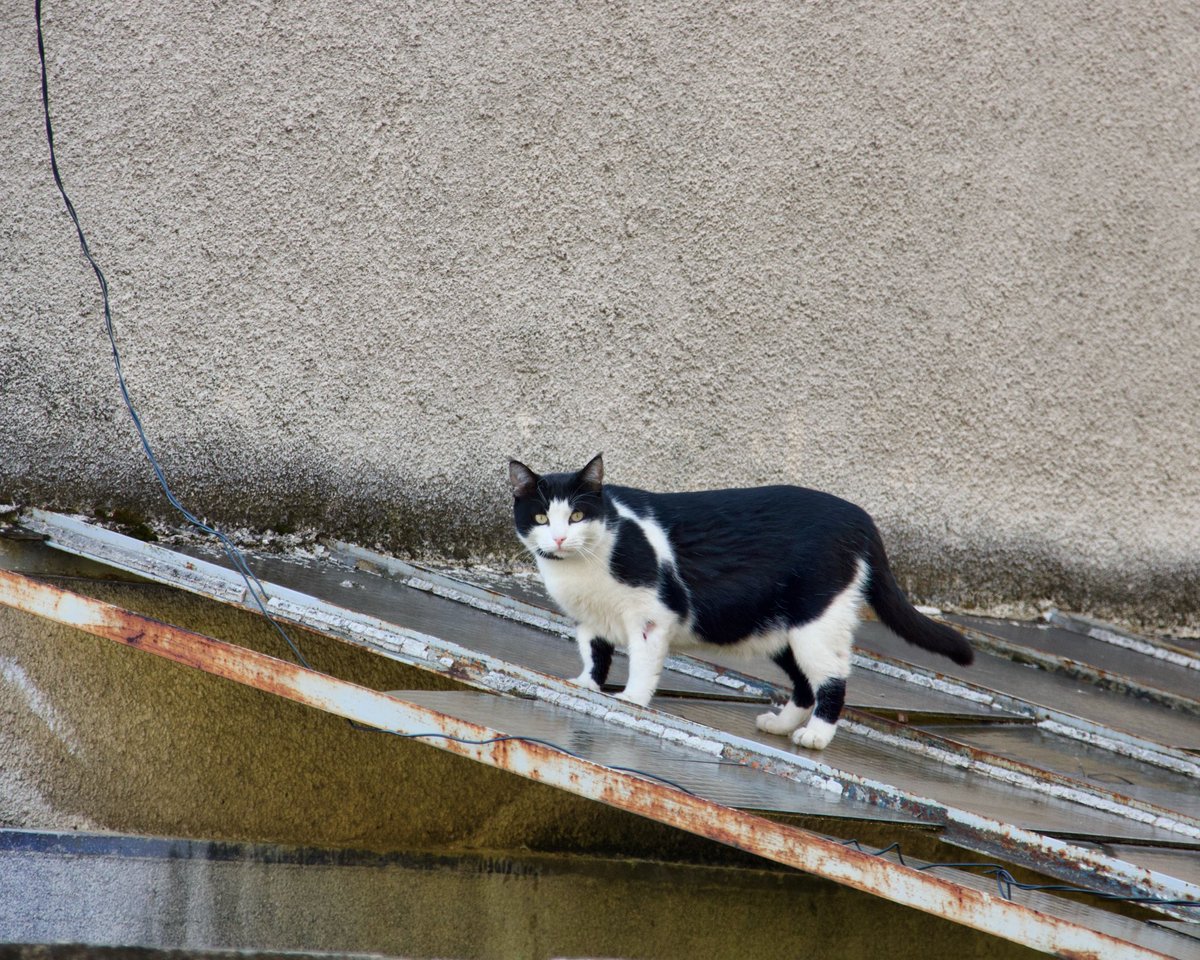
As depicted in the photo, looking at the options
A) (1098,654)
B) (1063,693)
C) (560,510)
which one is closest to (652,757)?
(560,510)

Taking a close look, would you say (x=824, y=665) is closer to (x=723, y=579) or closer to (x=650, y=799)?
(x=723, y=579)

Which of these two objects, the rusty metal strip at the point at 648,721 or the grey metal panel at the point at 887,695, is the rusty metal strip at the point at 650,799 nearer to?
the rusty metal strip at the point at 648,721

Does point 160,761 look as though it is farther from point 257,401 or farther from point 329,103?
point 329,103

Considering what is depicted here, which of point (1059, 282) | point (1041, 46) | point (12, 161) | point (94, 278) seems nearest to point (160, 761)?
point (94, 278)

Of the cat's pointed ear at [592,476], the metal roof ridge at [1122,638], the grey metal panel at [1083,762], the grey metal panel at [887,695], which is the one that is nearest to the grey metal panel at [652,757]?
the cat's pointed ear at [592,476]

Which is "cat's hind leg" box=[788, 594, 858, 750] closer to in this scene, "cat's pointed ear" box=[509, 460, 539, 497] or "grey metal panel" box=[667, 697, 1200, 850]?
"grey metal panel" box=[667, 697, 1200, 850]

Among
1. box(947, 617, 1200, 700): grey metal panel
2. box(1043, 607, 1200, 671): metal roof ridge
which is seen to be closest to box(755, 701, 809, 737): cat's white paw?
box(947, 617, 1200, 700): grey metal panel

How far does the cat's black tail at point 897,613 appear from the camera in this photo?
7.34 ft

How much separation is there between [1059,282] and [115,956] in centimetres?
374

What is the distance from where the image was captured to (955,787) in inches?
79.9

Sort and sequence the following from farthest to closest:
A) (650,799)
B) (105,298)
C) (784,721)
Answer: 1. (105,298)
2. (784,721)
3. (650,799)

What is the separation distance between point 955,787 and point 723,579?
605mm

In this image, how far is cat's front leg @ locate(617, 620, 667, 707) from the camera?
6.96 feet

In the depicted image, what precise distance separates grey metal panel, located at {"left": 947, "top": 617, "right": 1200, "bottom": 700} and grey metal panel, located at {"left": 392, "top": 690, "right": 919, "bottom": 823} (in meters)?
1.96
